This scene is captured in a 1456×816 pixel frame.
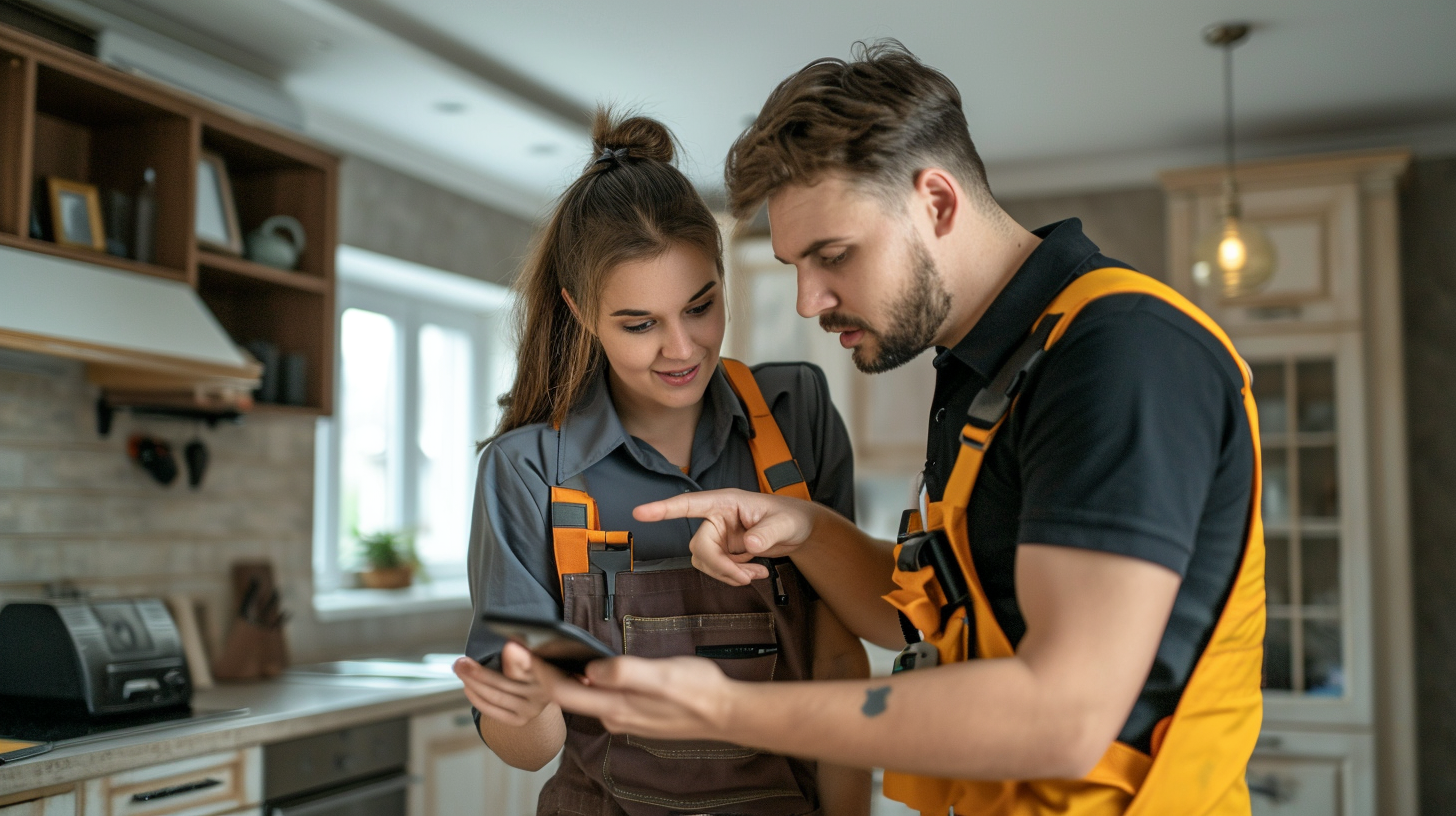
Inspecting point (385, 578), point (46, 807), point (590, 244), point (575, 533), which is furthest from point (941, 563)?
point (385, 578)

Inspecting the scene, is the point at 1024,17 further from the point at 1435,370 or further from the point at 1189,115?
the point at 1435,370

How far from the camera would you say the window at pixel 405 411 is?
4078 millimetres


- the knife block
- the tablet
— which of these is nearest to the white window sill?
the knife block

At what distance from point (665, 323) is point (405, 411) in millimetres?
3281

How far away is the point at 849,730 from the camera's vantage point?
884 millimetres

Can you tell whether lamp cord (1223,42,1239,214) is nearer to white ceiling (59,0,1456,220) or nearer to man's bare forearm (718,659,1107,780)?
white ceiling (59,0,1456,220)

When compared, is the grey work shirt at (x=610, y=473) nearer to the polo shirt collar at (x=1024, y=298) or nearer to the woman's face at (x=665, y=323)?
the woman's face at (x=665, y=323)

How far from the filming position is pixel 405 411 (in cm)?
450

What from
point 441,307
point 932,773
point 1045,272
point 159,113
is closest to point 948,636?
point 932,773

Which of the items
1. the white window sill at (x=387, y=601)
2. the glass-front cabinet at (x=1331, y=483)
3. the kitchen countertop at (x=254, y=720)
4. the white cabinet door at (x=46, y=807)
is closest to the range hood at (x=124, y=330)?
the kitchen countertop at (x=254, y=720)

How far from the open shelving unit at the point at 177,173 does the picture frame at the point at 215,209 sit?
1.7 inches

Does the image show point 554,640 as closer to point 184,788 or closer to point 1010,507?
point 1010,507

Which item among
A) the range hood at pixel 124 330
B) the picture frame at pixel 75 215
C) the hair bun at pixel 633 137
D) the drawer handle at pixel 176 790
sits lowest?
the drawer handle at pixel 176 790

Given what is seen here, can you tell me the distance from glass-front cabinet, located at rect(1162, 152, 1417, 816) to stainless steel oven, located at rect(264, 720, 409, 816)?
3030 mm
